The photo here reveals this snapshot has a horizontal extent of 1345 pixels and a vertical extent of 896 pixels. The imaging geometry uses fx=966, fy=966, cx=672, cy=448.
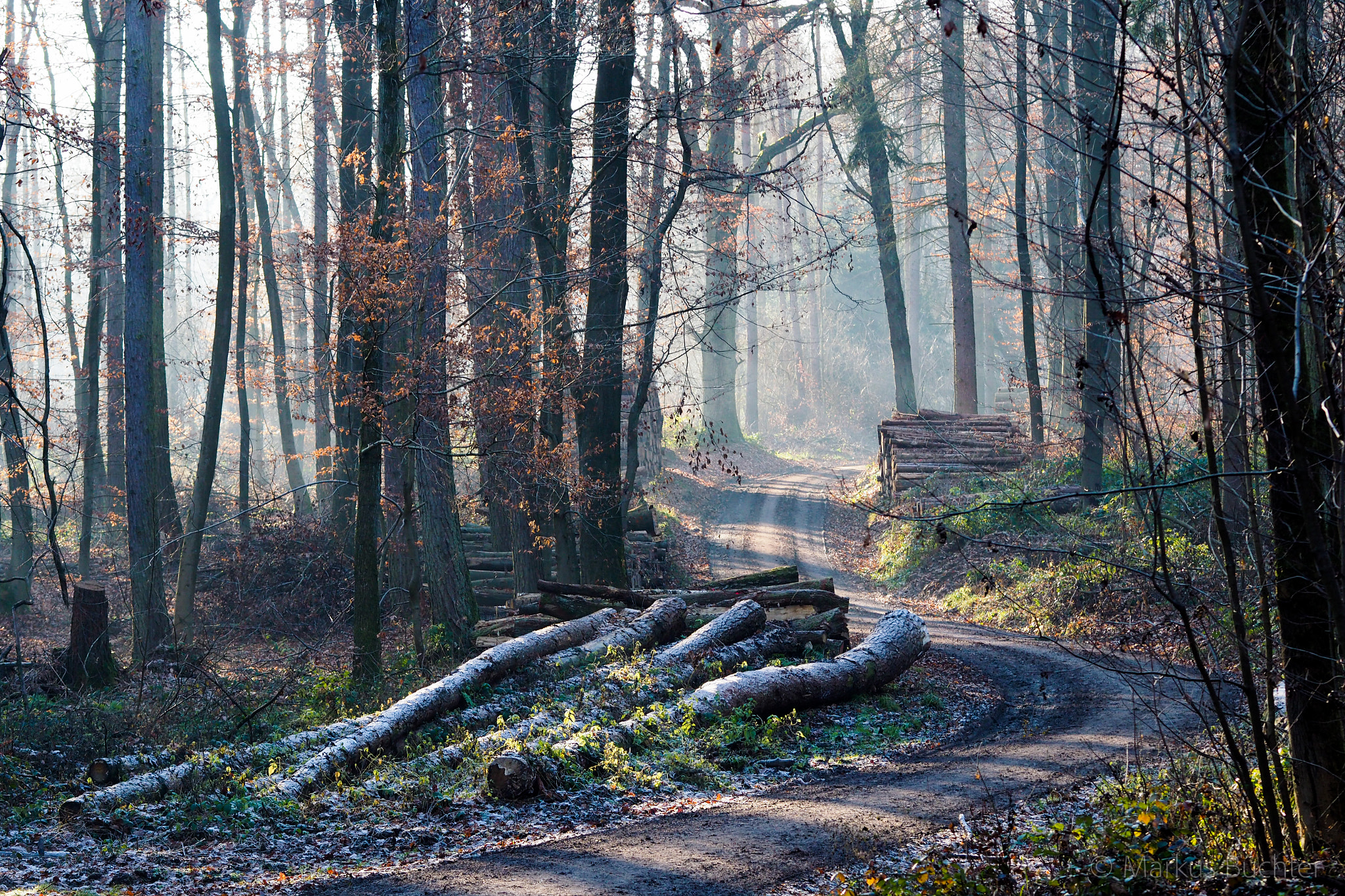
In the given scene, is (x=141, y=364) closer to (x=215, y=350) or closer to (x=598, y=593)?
(x=215, y=350)

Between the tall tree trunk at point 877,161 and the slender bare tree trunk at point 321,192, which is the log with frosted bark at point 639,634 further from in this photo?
the tall tree trunk at point 877,161

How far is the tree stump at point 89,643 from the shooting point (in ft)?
Result: 37.7

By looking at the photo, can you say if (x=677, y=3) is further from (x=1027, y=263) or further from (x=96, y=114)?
(x=96, y=114)

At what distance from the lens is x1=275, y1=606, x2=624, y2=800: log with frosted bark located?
7.43 metres

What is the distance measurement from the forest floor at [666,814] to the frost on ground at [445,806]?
18mm

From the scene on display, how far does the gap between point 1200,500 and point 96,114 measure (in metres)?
18.4

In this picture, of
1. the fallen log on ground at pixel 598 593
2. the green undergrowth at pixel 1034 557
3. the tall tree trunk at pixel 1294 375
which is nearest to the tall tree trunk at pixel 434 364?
the fallen log on ground at pixel 598 593

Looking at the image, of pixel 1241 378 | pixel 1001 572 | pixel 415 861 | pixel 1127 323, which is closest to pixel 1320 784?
pixel 1241 378

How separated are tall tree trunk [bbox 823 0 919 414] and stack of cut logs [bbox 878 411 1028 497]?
124 inches

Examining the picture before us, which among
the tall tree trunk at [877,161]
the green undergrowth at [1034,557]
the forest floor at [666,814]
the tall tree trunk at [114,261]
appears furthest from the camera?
the tall tree trunk at [877,161]

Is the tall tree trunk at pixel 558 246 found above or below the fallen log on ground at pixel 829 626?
above

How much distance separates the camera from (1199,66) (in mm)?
4375

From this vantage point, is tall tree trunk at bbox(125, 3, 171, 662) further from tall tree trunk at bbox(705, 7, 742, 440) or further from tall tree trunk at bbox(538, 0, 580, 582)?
tall tree trunk at bbox(705, 7, 742, 440)

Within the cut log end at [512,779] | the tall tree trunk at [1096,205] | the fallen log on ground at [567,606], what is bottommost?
the cut log end at [512,779]
